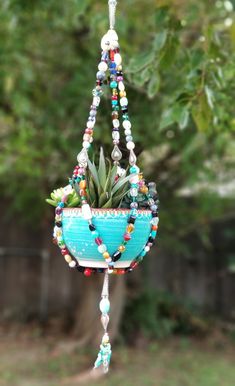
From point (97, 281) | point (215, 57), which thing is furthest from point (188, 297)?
point (215, 57)

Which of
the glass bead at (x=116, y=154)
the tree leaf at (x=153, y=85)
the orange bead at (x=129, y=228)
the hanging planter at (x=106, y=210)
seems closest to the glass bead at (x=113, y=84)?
the hanging planter at (x=106, y=210)

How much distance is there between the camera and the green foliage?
23.0 ft

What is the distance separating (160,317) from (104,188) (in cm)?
592

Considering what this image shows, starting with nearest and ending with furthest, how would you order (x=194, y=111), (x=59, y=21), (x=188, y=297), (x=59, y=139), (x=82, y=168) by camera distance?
(x=82, y=168) < (x=194, y=111) < (x=59, y=21) < (x=59, y=139) < (x=188, y=297)

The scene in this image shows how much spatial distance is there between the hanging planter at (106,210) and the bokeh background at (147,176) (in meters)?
0.36

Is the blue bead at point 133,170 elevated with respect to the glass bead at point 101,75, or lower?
lower

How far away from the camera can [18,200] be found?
262 inches

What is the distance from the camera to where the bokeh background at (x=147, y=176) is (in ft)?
9.71

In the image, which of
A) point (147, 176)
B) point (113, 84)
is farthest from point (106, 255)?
point (147, 176)

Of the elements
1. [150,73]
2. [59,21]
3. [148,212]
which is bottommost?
[148,212]

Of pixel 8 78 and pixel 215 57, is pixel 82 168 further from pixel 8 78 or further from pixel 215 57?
pixel 8 78

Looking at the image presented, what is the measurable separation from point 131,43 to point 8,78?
1.16 meters

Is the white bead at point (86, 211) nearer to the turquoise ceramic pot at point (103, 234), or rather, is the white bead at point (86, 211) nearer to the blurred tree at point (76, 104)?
the turquoise ceramic pot at point (103, 234)

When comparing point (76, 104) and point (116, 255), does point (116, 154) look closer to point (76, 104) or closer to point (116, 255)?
point (116, 255)
